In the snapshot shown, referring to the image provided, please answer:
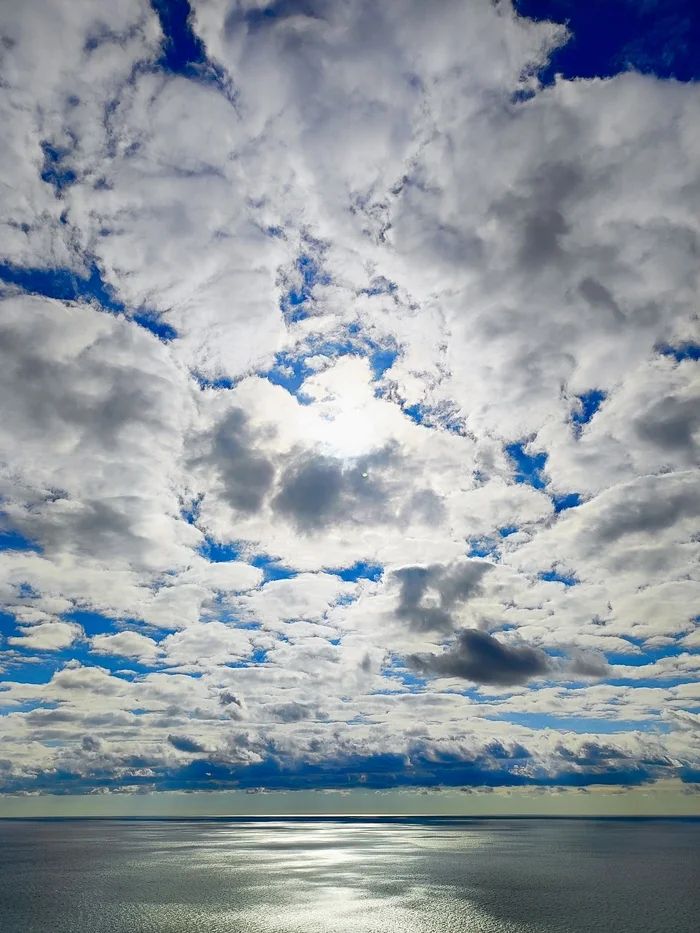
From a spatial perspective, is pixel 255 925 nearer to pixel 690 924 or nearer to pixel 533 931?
pixel 533 931

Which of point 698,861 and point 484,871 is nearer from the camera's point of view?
point 484,871

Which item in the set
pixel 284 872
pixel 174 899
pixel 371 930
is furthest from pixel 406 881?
pixel 371 930

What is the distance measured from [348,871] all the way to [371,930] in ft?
305

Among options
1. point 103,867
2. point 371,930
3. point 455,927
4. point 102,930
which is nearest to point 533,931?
point 455,927

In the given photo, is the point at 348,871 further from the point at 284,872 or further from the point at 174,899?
the point at 174,899

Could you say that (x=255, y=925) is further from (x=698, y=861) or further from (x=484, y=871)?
(x=698, y=861)

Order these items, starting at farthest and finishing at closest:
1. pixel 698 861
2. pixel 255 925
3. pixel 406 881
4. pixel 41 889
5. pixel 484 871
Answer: pixel 698 861 → pixel 484 871 → pixel 406 881 → pixel 41 889 → pixel 255 925

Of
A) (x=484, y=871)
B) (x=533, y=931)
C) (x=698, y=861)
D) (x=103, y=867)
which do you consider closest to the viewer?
(x=533, y=931)

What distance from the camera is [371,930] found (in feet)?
263

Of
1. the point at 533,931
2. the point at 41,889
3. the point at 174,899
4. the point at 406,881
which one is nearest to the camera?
the point at 533,931

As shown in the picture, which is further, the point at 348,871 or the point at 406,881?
the point at 348,871

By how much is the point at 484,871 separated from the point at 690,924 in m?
79.7

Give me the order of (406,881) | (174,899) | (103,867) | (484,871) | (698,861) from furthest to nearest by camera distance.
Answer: (698,861), (103,867), (484,871), (406,881), (174,899)

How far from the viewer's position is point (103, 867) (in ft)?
551
